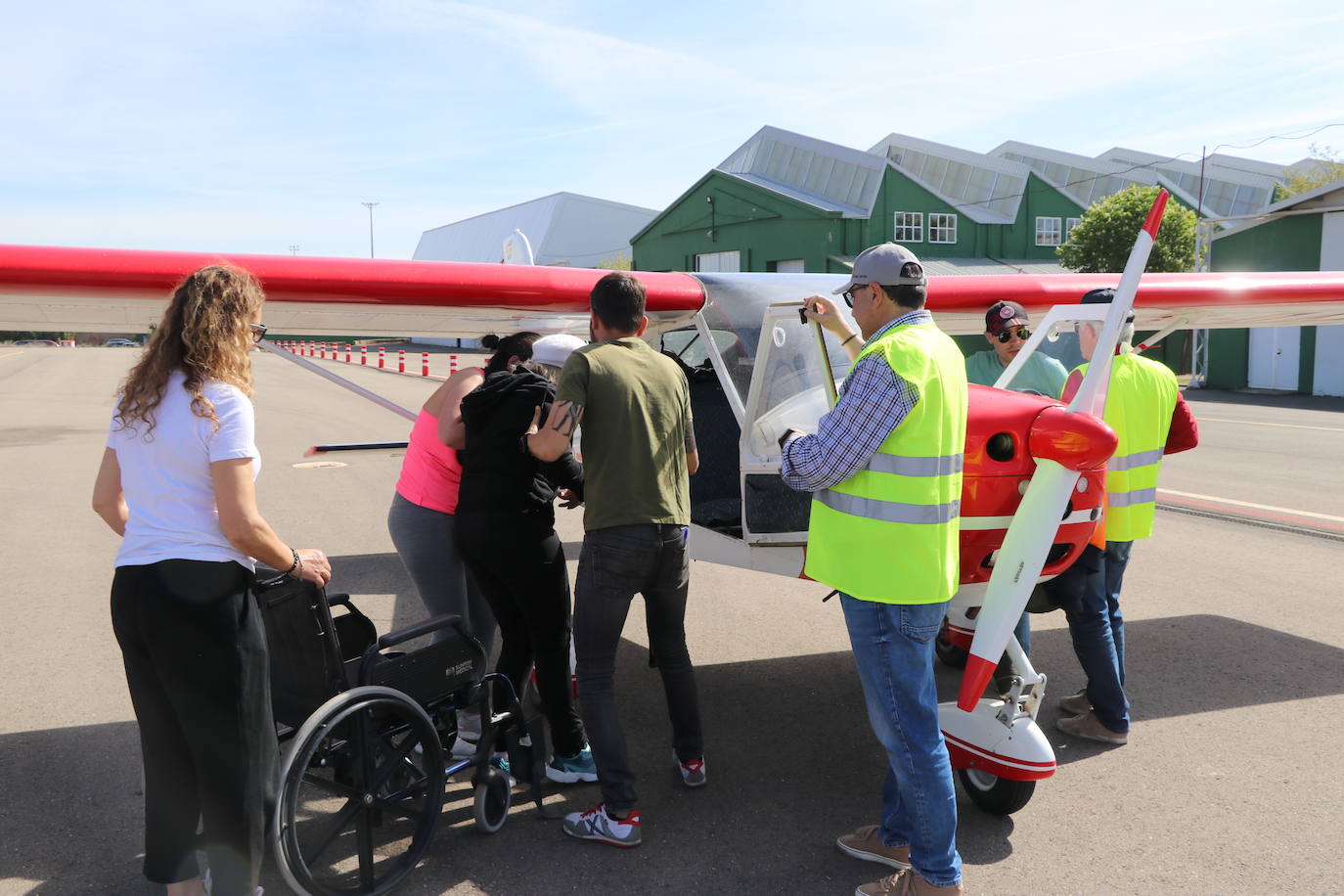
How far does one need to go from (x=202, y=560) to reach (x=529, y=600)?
118cm


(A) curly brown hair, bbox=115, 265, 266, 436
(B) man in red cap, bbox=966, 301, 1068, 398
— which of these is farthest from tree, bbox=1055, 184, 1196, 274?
(A) curly brown hair, bbox=115, 265, 266, 436

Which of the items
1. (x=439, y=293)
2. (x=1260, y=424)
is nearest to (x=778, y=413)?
(x=439, y=293)

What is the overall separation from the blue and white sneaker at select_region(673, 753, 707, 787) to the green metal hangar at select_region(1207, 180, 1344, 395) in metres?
23.5

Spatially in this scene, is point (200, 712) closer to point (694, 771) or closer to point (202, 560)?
point (202, 560)

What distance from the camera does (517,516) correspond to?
10.7 feet

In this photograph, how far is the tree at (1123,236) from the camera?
30609 mm

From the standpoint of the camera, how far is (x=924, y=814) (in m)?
2.60

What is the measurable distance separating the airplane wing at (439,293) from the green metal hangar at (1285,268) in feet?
64.6

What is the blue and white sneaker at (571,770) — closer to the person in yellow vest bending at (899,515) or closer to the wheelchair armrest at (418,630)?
the wheelchair armrest at (418,630)

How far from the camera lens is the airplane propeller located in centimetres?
278

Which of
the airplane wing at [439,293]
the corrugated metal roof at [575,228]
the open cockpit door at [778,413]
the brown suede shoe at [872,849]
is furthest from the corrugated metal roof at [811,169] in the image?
the brown suede shoe at [872,849]

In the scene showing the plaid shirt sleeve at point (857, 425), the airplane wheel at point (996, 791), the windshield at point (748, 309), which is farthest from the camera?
the windshield at point (748, 309)

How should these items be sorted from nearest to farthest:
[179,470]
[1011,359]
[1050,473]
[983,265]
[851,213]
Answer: [179,470], [1050,473], [1011,359], [851,213], [983,265]

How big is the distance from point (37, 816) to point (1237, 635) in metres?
5.61
